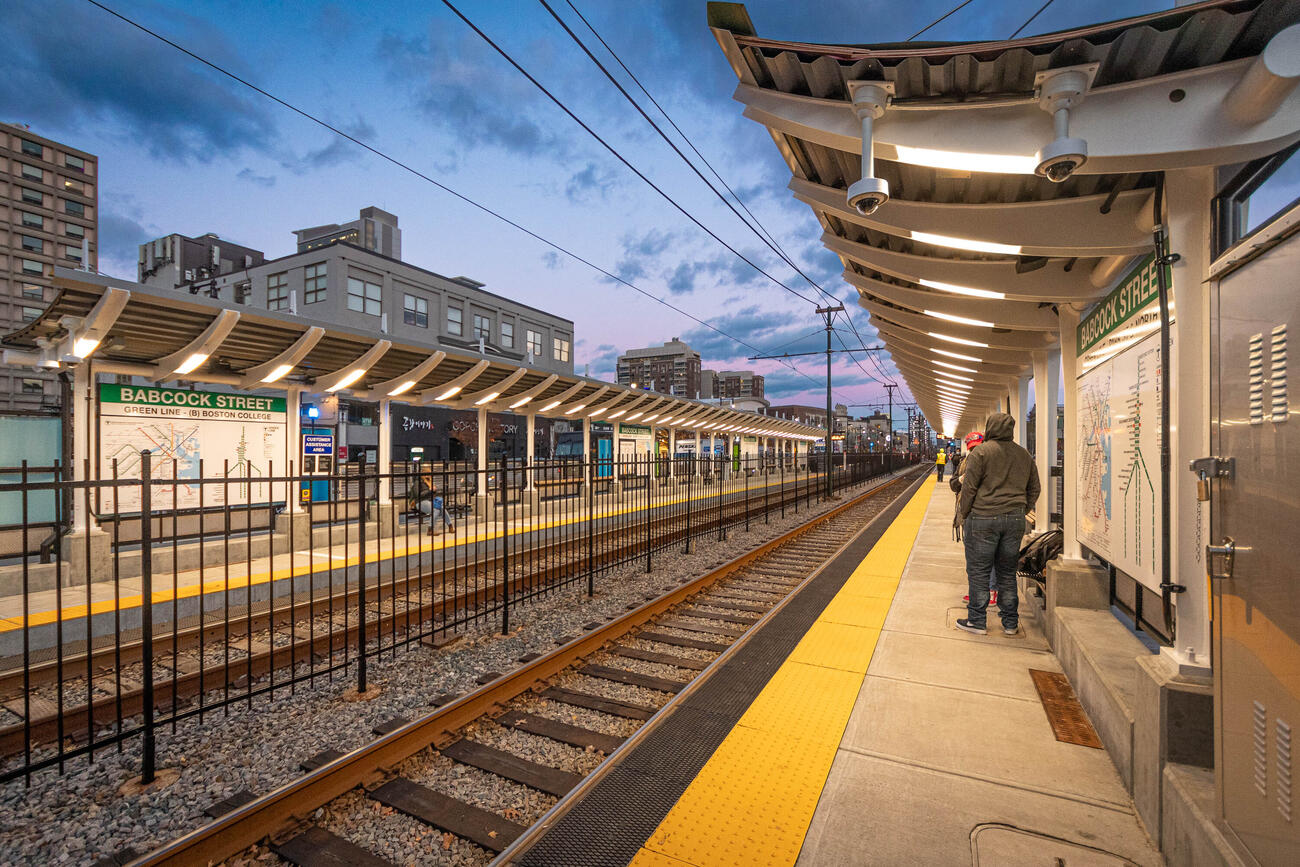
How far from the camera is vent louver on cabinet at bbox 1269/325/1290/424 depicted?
181 cm

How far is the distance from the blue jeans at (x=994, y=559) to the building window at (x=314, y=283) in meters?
37.2

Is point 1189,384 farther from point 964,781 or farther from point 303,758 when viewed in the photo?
point 303,758

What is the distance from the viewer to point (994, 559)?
5.87 m

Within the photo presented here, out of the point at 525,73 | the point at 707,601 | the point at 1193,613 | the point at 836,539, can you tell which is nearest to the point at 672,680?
the point at 707,601

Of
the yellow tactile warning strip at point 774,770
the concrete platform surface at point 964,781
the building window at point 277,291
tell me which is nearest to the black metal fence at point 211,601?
the yellow tactile warning strip at point 774,770

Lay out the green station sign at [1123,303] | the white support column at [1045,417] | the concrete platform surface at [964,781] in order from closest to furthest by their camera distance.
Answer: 1. the concrete platform surface at [964,781]
2. the green station sign at [1123,303]
3. the white support column at [1045,417]

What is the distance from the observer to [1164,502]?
3.29m

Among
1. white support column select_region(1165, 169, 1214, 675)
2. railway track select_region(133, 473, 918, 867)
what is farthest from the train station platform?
white support column select_region(1165, 169, 1214, 675)

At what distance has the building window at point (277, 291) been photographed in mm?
35812

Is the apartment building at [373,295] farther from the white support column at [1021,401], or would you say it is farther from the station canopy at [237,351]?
the white support column at [1021,401]

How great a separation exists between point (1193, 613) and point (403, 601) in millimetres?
7739

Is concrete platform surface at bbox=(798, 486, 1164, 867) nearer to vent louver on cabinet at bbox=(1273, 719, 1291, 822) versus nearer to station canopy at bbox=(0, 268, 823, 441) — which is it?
vent louver on cabinet at bbox=(1273, 719, 1291, 822)

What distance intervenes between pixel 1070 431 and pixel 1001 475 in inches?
36.6

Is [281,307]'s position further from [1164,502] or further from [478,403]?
[1164,502]
